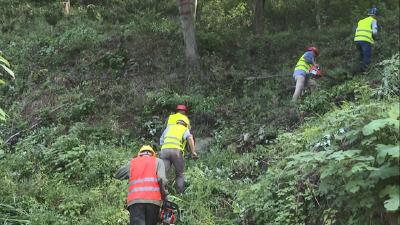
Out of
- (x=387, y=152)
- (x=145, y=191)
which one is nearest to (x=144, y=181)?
(x=145, y=191)

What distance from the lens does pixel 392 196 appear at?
15.2 feet

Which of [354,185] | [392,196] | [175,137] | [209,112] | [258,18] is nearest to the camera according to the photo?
[392,196]

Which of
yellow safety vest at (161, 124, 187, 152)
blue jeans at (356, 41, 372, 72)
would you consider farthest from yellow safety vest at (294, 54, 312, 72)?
yellow safety vest at (161, 124, 187, 152)

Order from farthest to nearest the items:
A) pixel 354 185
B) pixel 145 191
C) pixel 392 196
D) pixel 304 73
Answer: pixel 304 73 → pixel 145 191 → pixel 354 185 → pixel 392 196

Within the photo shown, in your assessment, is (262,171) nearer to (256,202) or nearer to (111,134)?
(256,202)

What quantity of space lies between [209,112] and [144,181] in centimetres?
597

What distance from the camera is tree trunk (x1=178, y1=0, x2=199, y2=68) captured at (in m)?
15.3

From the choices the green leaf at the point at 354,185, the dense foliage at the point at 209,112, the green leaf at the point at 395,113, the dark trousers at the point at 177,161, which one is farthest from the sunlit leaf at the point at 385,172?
the dark trousers at the point at 177,161

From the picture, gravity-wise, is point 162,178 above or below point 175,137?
below

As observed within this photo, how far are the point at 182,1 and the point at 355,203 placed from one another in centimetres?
1105

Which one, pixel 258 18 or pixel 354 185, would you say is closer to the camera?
pixel 354 185

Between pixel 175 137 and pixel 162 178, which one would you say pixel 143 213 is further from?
pixel 175 137

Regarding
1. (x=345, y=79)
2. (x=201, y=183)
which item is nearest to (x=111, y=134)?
(x=201, y=183)

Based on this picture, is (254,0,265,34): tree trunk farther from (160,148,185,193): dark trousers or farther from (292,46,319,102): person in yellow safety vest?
(160,148,185,193): dark trousers
